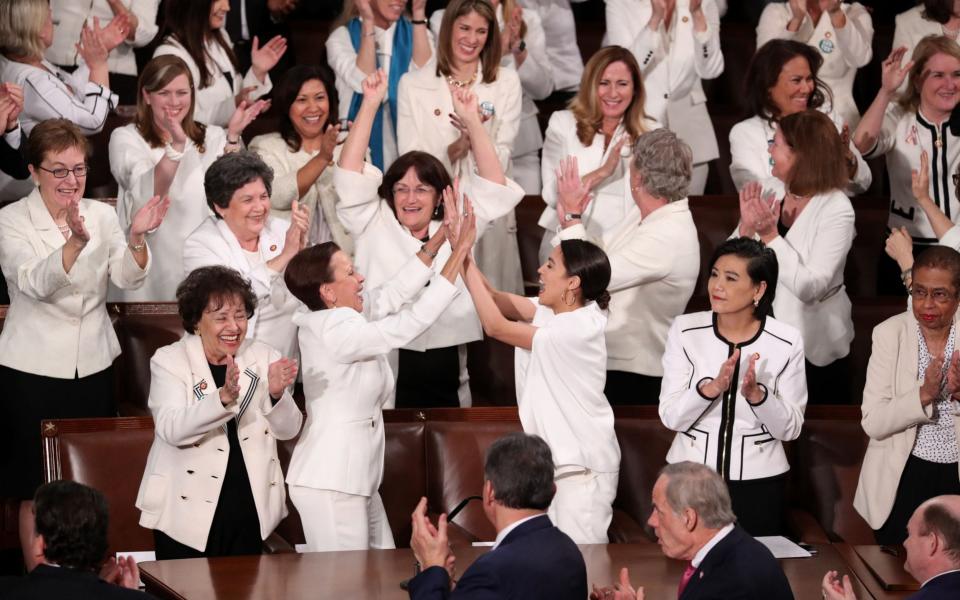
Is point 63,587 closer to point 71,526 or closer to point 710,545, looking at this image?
point 71,526

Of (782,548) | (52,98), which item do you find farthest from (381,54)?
(782,548)

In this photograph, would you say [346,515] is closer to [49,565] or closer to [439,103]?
[49,565]

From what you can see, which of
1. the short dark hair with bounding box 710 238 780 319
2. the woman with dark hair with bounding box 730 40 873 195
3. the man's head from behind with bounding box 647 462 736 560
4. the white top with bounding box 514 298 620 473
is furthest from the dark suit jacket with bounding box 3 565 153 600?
the woman with dark hair with bounding box 730 40 873 195

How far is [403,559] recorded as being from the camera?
4359 mm

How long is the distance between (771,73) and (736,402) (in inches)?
85.0

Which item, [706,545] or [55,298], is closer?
[706,545]

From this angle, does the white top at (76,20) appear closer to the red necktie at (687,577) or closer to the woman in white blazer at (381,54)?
the woman in white blazer at (381,54)

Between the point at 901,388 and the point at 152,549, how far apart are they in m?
2.61

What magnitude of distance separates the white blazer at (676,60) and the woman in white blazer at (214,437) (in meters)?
2.82

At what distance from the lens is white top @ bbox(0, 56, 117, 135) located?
5980 millimetres

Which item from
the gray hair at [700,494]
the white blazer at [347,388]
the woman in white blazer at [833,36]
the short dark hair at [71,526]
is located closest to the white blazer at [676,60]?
the woman in white blazer at [833,36]

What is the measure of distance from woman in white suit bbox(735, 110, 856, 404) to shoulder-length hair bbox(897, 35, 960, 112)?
3.45 ft

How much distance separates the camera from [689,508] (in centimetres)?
375

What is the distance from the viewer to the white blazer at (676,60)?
689 cm
